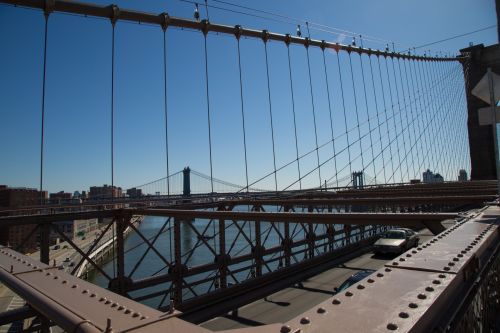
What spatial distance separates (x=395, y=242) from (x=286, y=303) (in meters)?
7.29

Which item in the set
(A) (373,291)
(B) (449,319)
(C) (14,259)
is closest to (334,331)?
(A) (373,291)

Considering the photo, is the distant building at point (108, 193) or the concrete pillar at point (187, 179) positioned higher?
the concrete pillar at point (187, 179)

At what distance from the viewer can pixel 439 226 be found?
3.82 metres

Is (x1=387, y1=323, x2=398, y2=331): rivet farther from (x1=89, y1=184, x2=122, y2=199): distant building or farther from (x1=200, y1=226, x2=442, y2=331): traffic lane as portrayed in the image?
(x1=89, y1=184, x2=122, y2=199): distant building

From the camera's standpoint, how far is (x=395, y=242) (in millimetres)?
13633

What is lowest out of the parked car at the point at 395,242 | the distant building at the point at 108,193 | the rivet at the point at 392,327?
the parked car at the point at 395,242

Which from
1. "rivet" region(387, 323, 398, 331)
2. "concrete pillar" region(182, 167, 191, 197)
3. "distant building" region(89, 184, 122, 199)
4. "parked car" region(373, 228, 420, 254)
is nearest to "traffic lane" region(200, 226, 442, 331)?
"parked car" region(373, 228, 420, 254)

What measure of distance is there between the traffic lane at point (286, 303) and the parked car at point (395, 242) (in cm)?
243

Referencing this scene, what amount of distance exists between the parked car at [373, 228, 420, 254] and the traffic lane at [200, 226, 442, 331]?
2.43m

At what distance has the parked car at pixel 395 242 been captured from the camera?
1316cm

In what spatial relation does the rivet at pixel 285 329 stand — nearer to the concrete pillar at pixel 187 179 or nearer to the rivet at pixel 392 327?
the rivet at pixel 392 327

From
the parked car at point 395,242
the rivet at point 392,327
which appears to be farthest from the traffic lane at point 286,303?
the rivet at point 392,327

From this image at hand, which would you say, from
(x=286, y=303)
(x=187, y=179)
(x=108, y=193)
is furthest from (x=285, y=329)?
(x=187, y=179)

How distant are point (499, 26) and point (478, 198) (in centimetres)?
405
